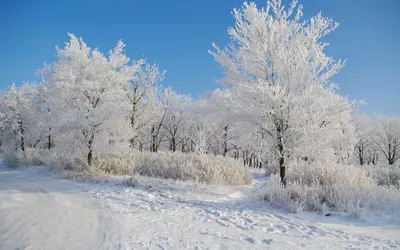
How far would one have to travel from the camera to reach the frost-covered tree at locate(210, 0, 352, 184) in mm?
6594

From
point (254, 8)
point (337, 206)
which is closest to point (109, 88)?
point (254, 8)

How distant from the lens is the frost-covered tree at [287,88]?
21.6 ft

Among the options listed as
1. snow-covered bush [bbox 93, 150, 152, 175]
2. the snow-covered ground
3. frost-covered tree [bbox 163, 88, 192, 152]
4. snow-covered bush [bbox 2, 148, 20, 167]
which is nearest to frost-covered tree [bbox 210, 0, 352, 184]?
the snow-covered ground

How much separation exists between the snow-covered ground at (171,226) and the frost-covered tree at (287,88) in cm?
243

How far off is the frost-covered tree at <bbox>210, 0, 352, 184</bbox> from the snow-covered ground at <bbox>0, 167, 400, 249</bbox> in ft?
7.96

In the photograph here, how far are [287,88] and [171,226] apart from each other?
210 inches

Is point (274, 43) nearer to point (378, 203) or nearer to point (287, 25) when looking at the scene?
point (287, 25)

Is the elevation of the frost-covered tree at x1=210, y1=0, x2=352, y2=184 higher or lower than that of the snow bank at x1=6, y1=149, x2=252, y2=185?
higher

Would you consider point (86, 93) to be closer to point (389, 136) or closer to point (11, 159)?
point (11, 159)

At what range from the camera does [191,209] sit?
5.26 metres

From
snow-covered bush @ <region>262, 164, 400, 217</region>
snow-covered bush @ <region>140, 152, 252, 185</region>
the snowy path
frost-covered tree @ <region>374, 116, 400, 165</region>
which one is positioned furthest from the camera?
frost-covered tree @ <region>374, 116, 400, 165</region>

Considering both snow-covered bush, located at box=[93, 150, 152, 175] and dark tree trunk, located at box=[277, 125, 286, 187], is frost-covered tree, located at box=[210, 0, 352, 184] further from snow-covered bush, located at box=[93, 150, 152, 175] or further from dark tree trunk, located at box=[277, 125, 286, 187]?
snow-covered bush, located at box=[93, 150, 152, 175]

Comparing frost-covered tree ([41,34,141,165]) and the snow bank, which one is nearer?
the snow bank

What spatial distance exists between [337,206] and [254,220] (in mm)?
1927
